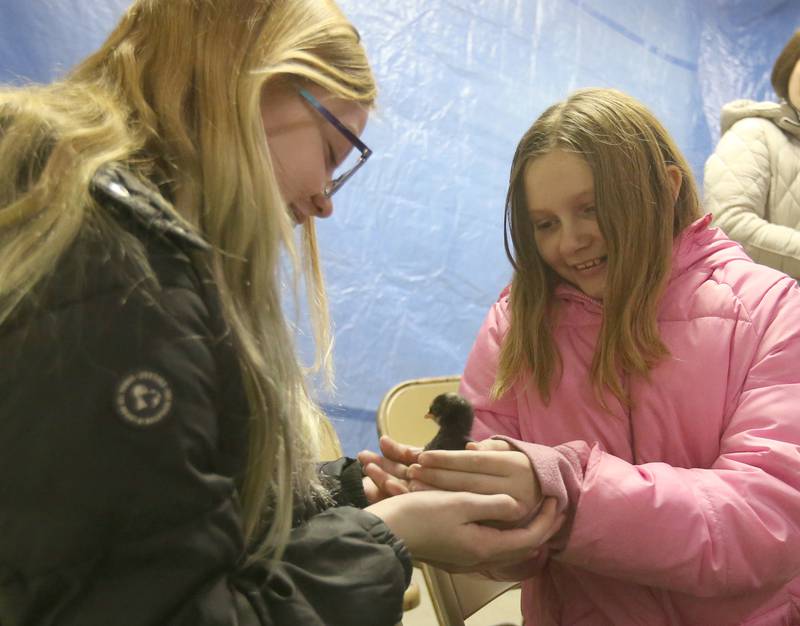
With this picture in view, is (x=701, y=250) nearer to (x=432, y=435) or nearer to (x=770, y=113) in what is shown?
(x=432, y=435)

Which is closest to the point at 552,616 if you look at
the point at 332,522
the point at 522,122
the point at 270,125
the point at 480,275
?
the point at 332,522

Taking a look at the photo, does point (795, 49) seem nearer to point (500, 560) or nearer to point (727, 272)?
point (727, 272)

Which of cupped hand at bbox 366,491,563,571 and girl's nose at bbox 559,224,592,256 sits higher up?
girl's nose at bbox 559,224,592,256

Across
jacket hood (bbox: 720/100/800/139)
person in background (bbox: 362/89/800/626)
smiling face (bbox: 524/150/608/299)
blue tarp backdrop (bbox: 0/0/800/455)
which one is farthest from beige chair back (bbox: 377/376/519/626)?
jacket hood (bbox: 720/100/800/139)

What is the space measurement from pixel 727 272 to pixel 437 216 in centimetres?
167

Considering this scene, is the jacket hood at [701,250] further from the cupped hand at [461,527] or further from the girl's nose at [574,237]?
the cupped hand at [461,527]

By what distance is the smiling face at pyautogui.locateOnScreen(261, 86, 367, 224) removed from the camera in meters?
0.86

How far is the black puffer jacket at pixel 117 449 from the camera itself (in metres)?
0.59

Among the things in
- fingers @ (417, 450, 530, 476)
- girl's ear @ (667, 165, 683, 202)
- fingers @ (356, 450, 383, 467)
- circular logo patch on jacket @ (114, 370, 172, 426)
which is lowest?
fingers @ (356, 450, 383, 467)

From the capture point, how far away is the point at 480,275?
2926 millimetres

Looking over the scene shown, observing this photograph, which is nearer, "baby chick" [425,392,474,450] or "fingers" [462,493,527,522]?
"fingers" [462,493,527,522]

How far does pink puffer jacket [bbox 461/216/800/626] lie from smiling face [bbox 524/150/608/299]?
0.17 ft

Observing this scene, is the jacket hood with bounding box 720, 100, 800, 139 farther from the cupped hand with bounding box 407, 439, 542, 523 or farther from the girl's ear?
the cupped hand with bounding box 407, 439, 542, 523

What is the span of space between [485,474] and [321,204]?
44 centimetres
